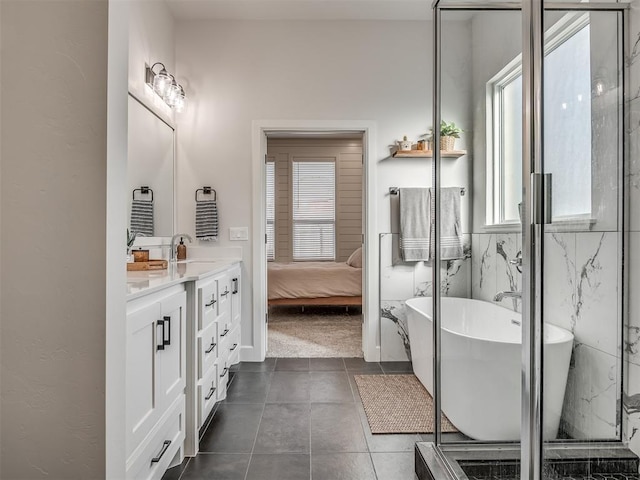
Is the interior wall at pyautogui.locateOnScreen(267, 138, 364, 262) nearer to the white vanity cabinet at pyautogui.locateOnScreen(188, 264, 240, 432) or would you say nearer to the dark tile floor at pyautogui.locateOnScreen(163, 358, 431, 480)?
the white vanity cabinet at pyautogui.locateOnScreen(188, 264, 240, 432)

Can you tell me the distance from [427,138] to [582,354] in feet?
7.74

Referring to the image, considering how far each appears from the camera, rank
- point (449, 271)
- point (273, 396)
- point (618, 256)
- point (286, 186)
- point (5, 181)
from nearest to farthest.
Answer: point (5, 181) < point (618, 256) < point (449, 271) < point (273, 396) < point (286, 186)

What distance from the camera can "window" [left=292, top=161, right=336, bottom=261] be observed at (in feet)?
21.3

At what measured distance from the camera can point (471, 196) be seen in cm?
186

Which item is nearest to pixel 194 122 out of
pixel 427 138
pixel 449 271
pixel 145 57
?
pixel 145 57

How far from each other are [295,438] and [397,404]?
2.44 ft

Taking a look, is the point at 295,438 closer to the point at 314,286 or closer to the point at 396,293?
the point at 396,293

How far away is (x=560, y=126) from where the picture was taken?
1.23 metres

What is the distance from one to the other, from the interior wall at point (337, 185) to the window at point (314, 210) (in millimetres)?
88

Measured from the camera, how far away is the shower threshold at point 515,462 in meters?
1.23

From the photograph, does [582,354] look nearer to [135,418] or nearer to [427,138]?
[135,418]

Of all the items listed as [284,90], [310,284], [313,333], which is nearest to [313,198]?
[310,284]

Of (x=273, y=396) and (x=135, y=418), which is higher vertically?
(x=135, y=418)

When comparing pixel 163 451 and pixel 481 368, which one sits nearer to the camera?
pixel 163 451
